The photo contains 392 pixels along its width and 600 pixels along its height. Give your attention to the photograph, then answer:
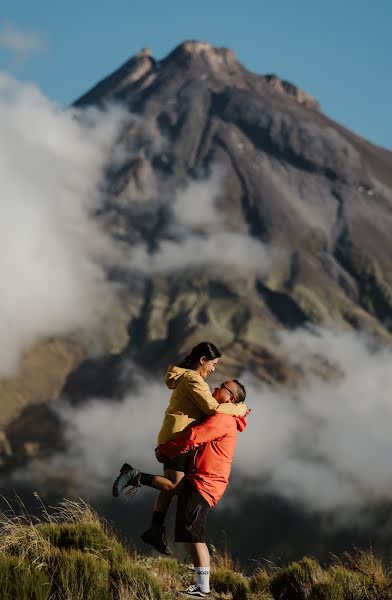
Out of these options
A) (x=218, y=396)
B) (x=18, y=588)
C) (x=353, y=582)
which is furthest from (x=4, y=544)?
(x=353, y=582)

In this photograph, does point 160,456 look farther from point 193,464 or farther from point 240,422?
point 240,422

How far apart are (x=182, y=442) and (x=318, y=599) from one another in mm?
2374

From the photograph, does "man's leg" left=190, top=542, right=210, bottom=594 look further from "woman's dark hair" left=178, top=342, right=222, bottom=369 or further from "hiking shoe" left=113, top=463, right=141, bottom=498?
"woman's dark hair" left=178, top=342, right=222, bottom=369

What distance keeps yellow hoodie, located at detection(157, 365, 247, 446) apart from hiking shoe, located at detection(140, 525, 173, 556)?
1.10 m

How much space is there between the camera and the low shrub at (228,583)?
11.2 m

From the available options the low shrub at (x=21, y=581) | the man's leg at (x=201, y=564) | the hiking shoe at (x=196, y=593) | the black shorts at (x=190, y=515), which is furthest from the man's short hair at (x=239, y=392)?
the low shrub at (x=21, y=581)

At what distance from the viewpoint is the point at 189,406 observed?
10.7 m

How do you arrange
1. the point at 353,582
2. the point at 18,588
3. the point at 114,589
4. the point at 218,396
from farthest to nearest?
the point at 218,396 < the point at 353,582 < the point at 114,589 < the point at 18,588

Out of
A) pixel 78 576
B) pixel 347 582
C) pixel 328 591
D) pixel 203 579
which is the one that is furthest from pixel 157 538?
pixel 347 582

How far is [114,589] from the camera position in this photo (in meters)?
9.40

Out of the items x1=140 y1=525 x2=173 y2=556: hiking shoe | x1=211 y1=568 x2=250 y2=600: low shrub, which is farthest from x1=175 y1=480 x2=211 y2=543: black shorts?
x1=211 y1=568 x2=250 y2=600: low shrub

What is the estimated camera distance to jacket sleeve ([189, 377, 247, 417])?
10367 millimetres

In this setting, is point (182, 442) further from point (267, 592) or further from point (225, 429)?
point (267, 592)

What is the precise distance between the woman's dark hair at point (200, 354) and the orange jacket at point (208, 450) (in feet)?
2.87
